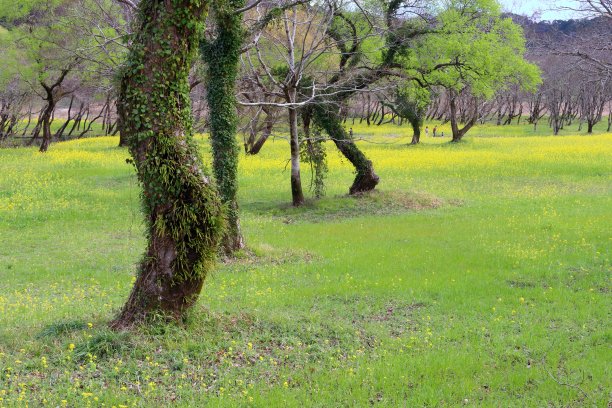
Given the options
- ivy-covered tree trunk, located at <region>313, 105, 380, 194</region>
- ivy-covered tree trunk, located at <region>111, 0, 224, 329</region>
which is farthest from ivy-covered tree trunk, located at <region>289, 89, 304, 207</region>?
ivy-covered tree trunk, located at <region>111, 0, 224, 329</region>

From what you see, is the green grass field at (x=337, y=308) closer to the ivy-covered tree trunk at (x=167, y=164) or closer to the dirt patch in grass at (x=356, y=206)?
the dirt patch in grass at (x=356, y=206)

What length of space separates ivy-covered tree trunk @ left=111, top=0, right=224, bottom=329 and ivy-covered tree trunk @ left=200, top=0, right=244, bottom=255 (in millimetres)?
6050

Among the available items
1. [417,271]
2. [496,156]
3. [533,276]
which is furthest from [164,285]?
[496,156]

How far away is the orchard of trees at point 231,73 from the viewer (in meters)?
7.56

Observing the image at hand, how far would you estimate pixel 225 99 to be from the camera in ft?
46.0

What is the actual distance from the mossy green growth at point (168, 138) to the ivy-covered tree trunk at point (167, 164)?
0.5 inches

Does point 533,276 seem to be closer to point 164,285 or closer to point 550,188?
point 164,285

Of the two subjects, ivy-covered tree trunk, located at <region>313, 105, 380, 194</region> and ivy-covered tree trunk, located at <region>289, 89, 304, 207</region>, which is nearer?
ivy-covered tree trunk, located at <region>289, 89, 304, 207</region>

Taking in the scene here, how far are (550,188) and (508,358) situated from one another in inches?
782

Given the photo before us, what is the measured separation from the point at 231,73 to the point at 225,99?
59cm

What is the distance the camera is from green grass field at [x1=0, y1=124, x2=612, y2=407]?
658cm

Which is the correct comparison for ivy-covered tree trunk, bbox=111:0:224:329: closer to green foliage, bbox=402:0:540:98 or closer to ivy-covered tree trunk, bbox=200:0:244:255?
ivy-covered tree trunk, bbox=200:0:244:255

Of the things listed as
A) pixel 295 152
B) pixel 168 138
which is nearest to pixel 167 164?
pixel 168 138

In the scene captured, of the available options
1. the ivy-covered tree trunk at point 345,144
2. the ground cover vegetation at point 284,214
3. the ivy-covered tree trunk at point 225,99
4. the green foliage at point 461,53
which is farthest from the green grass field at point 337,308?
the green foliage at point 461,53
